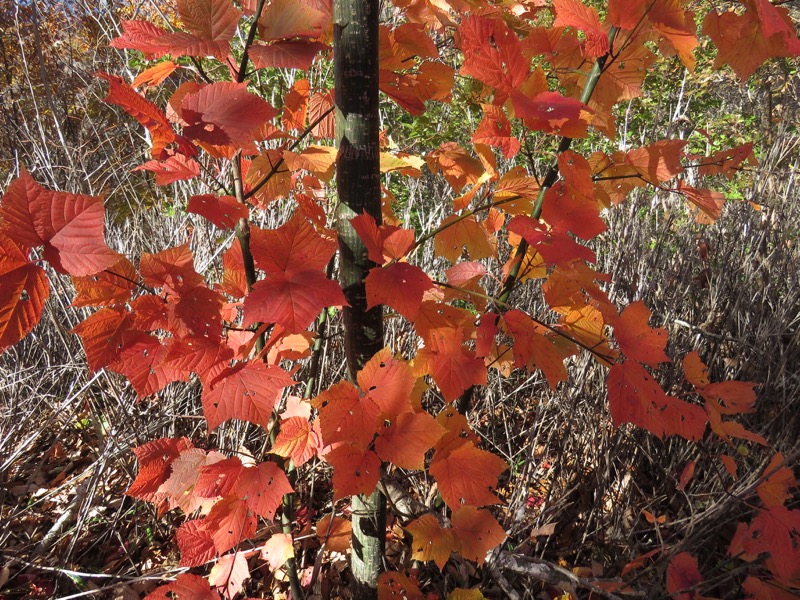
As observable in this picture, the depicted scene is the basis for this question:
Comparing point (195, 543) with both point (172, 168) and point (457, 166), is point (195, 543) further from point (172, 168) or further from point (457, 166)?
point (457, 166)

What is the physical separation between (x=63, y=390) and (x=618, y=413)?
2.30 meters

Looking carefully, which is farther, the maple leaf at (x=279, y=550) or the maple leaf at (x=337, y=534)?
the maple leaf at (x=337, y=534)

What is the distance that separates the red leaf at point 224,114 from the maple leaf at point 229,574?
985 millimetres

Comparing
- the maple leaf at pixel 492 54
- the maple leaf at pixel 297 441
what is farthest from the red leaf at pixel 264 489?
the maple leaf at pixel 492 54

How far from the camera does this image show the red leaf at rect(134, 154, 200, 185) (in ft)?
2.86

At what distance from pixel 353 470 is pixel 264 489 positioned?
23 centimetres

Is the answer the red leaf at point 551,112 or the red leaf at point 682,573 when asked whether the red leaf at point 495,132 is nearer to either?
the red leaf at point 551,112

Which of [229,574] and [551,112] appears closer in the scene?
[551,112]

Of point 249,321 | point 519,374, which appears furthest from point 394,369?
point 519,374

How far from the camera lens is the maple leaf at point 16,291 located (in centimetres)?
60

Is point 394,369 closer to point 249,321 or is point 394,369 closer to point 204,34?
point 249,321

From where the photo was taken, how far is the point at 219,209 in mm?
871

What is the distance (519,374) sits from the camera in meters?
2.40

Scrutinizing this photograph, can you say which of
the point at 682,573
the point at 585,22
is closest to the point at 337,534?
the point at 682,573
